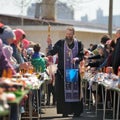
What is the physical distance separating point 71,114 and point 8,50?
5348 millimetres

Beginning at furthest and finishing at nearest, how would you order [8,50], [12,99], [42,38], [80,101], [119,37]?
1. [42,38]
2. [80,101]
3. [119,37]
4. [8,50]
5. [12,99]

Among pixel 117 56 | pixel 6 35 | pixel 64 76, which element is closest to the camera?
pixel 6 35

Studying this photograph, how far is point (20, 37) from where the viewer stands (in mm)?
12180

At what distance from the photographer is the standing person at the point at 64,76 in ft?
45.8

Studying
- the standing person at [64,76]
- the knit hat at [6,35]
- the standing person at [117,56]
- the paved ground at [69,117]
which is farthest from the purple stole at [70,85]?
the knit hat at [6,35]

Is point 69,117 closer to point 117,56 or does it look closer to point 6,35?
point 117,56

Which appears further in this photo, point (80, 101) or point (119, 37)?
point (80, 101)

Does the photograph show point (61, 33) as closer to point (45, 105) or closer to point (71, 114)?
point (45, 105)

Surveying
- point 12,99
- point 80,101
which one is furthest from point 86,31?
point 12,99

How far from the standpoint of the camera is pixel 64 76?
14109 millimetres

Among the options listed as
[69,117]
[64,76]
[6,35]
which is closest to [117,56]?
[64,76]

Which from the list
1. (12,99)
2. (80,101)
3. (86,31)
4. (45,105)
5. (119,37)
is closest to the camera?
(12,99)

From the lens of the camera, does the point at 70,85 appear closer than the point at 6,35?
No

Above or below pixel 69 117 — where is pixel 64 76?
above
